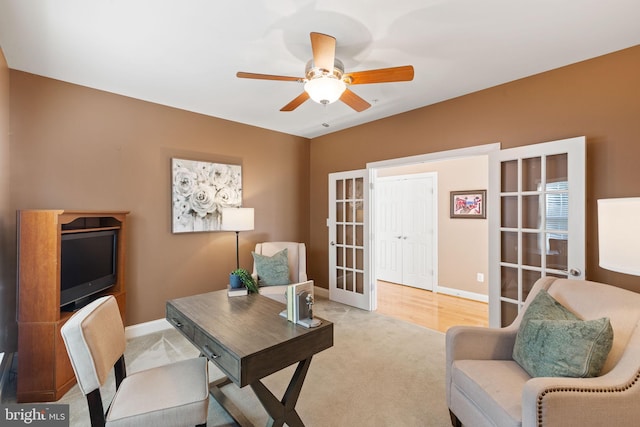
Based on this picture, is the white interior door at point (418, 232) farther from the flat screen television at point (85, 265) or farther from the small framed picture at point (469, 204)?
the flat screen television at point (85, 265)

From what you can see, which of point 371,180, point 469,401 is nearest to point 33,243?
point 469,401

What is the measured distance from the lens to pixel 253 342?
153 cm

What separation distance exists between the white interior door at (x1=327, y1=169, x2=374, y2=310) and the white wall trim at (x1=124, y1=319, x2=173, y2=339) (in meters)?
2.35

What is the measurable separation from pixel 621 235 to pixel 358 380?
77.2 inches

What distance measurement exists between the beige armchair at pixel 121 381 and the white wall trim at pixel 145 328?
174cm

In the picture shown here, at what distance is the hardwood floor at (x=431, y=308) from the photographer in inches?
146

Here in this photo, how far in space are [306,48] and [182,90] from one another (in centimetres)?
155

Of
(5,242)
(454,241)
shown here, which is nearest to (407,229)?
(454,241)

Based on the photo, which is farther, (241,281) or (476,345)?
(241,281)

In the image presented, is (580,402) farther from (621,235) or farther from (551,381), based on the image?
(621,235)

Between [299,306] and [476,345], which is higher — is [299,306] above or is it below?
above

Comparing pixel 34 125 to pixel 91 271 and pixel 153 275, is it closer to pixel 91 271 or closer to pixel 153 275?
pixel 91 271

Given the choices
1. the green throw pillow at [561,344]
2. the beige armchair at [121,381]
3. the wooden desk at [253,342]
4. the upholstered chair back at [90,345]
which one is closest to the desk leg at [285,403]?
the wooden desk at [253,342]

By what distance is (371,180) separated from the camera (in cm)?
411
